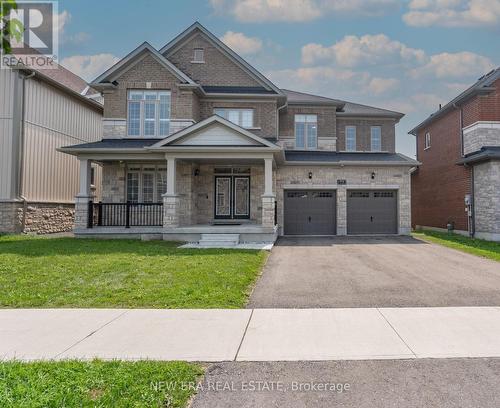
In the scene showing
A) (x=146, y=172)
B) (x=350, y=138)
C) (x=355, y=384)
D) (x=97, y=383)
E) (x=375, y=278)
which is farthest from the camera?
(x=350, y=138)

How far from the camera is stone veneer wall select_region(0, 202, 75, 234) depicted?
16.7 metres

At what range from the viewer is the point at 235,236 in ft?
48.2

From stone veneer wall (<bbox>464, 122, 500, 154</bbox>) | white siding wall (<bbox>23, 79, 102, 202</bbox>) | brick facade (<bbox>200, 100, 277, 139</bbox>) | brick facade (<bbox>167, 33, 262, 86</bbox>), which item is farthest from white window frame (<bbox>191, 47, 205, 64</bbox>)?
stone veneer wall (<bbox>464, 122, 500, 154</bbox>)

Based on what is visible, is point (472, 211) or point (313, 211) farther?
point (313, 211)

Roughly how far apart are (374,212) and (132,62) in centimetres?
1468

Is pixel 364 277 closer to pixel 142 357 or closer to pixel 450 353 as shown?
pixel 450 353

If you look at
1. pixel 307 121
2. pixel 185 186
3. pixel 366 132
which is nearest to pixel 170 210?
pixel 185 186

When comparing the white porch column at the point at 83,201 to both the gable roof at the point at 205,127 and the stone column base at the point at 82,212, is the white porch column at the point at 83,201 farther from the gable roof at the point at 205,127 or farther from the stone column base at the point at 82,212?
the gable roof at the point at 205,127

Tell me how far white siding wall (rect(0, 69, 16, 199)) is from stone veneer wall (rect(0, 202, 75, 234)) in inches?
29.3

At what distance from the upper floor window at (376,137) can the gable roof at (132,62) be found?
11.3 m

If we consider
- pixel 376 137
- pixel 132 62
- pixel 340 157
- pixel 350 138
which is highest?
pixel 132 62

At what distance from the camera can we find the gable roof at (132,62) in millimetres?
17156

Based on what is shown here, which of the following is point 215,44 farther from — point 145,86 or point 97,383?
point 97,383

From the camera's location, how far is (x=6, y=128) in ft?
55.5
